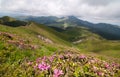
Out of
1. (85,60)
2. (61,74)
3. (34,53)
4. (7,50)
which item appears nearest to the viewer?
(61,74)

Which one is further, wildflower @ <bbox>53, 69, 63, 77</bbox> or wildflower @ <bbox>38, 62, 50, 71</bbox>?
wildflower @ <bbox>38, 62, 50, 71</bbox>

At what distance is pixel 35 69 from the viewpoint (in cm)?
792

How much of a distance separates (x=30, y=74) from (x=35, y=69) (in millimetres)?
245

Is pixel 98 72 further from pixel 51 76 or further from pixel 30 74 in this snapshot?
pixel 30 74

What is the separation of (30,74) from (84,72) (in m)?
1.84

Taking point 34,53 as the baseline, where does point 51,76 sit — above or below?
above

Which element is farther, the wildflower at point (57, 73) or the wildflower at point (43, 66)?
the wildflower at point (43, 66)

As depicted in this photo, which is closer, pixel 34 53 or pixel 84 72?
pixel 84 72

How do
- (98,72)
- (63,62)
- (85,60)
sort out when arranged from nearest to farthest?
(98,72) → (63,62) → (85,60)

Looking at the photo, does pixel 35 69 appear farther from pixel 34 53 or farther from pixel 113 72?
pixel 34 53

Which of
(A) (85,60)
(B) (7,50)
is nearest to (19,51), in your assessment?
(B) (7,50)

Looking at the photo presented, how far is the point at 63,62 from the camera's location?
8.23m

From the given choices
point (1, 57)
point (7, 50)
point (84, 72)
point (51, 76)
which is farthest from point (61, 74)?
point (7, 50)

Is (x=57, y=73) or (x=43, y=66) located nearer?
(x=57, y=73)
